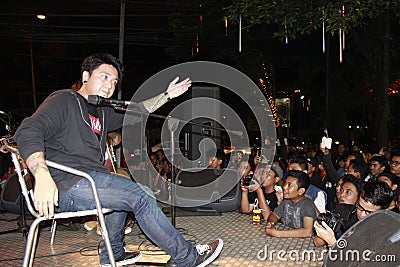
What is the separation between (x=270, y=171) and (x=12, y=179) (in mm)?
3104

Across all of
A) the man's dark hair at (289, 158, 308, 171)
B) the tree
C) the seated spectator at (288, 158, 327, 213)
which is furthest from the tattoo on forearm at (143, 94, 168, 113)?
the tree

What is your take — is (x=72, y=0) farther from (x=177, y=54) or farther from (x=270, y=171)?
(x=270, y=171)

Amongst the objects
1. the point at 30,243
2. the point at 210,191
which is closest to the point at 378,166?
the point at 210,191

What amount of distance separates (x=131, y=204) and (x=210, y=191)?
3.01 m

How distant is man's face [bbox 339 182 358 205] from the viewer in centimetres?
388

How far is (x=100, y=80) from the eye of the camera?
8.21 ft

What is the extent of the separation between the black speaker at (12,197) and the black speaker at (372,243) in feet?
12.2

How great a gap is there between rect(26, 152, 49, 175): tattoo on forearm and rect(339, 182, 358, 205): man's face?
114 inches

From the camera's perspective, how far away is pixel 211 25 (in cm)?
1126

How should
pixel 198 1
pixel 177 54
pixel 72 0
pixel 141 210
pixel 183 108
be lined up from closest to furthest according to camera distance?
pixel 141 210
pixel 183 108
pixel 72 0
pixel 198 1
pixel 177 54

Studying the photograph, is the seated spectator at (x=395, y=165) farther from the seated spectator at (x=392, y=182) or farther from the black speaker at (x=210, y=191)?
the black speaker at (x=210, y=191)

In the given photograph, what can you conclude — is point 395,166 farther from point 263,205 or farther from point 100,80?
point 100,80

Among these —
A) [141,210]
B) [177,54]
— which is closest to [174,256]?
[141,210]

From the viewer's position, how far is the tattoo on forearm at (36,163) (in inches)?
75.6
